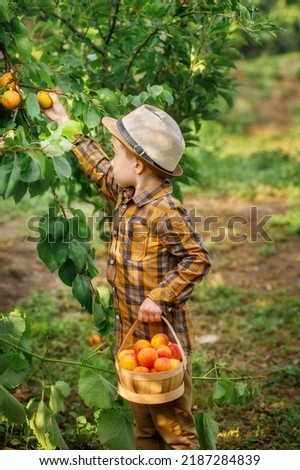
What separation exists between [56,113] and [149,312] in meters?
0.91

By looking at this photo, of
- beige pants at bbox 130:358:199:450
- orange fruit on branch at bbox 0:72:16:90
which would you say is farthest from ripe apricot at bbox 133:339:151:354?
orange fruit on branch at bbox 0:72:16:90

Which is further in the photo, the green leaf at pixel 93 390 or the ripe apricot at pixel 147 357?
the green leaf at pixel 93 390

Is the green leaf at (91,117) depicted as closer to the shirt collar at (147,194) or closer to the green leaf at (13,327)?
the shirt collar at (147,194)

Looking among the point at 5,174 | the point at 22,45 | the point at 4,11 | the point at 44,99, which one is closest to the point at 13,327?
the point at 5,174

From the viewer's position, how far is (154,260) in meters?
Answer: 2.54

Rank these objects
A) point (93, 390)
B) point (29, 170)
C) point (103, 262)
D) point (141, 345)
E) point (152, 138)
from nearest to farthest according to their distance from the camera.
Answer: point (29, 170), point (141, 345), point (152, 138), point (93, 390), point (103, 262)

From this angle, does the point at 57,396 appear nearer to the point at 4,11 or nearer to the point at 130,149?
the point at 130,149

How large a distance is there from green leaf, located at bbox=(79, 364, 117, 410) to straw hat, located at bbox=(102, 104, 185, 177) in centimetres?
86

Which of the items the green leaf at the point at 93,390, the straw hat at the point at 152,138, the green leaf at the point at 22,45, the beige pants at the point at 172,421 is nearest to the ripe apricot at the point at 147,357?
the beige pants at the point at 172,421

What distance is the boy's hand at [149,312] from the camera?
7.99 feet

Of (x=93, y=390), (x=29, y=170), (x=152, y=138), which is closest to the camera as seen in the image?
(x=29, y=170)

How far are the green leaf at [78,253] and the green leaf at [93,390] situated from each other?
43cm

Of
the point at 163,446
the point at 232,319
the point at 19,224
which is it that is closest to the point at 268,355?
the point at 232,319

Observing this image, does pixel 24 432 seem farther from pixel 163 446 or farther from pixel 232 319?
pixel 232 319
